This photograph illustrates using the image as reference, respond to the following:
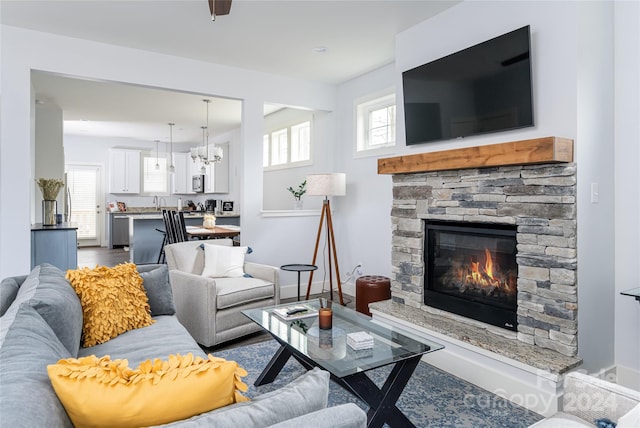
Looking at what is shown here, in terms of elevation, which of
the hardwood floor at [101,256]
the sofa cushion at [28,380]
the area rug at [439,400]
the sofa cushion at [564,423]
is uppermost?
the sofa cushion at [28,380]

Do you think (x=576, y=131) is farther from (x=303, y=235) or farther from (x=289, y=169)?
(x=289, y=169)

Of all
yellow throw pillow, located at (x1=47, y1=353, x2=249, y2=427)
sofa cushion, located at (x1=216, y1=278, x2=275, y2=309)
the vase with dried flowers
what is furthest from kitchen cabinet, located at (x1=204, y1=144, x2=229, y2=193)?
yellow throw pillow, located at (x1=47, y1=353, x2=249, y2=427)

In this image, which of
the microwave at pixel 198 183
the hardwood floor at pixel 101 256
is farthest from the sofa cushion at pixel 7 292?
the microwave at pixel 198 183

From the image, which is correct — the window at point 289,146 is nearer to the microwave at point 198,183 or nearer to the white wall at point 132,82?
the white wall at point 132,82

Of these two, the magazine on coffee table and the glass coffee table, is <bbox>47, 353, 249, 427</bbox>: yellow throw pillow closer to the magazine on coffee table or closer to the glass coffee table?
the glass coffee table

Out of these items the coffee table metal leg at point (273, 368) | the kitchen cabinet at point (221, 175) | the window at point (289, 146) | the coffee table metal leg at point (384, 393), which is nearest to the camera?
the coffee table metal leg at point (384, 393)

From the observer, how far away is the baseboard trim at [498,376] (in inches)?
87.0

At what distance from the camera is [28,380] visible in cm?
92

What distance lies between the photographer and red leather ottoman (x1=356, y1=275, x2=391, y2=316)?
3.80 meters

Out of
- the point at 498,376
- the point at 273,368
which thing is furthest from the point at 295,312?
the point at 498,376

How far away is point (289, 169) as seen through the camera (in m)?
6.33

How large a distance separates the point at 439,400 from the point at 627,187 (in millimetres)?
1855

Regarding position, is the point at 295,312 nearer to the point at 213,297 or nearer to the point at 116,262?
the point at 213,297

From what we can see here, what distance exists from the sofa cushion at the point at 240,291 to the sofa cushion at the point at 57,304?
4.14ft
